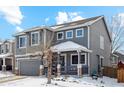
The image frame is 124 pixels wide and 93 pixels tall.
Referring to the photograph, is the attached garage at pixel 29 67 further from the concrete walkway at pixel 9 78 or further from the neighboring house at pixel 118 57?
the neighboring house at pixel 118 57

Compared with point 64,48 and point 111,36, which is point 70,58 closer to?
point 64,48

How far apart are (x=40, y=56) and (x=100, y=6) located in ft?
10.9

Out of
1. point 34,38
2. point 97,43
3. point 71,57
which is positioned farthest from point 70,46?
point 34,38

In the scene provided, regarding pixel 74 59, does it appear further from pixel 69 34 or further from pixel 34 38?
pixel 34 38

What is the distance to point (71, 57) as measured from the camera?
12242 millimetres

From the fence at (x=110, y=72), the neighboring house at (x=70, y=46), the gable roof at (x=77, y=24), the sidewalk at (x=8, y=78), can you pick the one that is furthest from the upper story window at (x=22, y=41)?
the fence at (x=110, y=72)

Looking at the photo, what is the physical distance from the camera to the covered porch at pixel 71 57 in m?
11.7

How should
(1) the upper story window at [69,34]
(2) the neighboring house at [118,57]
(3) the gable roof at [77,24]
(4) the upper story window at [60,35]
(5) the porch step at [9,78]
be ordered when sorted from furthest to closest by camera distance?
(4) the upper story window at [60,35] → (1) the upper story window at [69,34] → (3) the gable roof at [77,24] → (2) the neighboring house at [118,57] → (5) the porch step at [9,78]

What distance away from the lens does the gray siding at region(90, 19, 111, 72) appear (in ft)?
39.5

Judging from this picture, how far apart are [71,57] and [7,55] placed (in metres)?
2.82

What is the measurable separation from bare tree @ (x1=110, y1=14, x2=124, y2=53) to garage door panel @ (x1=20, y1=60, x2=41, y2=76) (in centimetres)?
356

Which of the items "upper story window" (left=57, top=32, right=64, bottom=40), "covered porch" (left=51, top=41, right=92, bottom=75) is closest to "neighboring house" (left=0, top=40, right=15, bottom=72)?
"covered porch" (left=51, top=41, right=92, bottom=75)

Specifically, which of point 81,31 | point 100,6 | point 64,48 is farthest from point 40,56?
point 100,6

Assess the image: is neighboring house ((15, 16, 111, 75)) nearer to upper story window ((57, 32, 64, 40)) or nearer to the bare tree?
upper story window ((57, 32, 64, 40))
